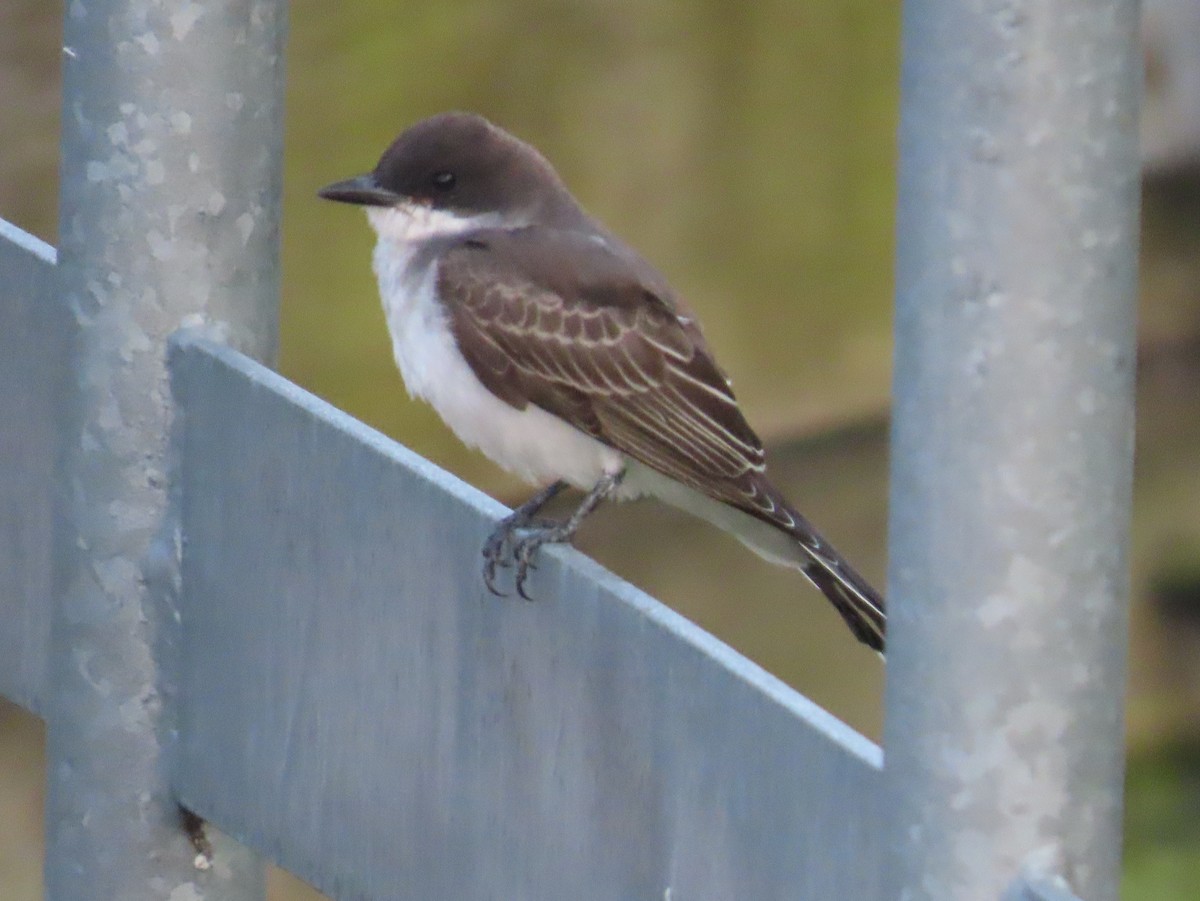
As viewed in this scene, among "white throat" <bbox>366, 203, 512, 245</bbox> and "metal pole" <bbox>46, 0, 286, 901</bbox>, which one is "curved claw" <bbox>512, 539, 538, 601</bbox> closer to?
"metal pole" <bbox>46, 0, 286, 901</bbox>

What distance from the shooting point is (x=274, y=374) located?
4.42ft

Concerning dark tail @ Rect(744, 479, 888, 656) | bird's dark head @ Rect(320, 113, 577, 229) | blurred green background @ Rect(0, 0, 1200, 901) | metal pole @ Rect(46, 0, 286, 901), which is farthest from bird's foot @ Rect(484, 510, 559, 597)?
blurred green background @ Rect(0, 0, 1200, 901)

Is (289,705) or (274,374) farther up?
(274,374)

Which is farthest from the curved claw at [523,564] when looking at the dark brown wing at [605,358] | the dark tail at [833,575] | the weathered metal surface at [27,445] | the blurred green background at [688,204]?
the blurred green background at [688,204]

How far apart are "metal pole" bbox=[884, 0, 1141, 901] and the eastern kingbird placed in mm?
1605

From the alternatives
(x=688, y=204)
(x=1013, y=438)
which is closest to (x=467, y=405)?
(x=688, y=204)

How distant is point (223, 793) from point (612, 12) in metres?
1.97

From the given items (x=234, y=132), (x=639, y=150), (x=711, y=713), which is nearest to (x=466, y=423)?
(x=639, y=150)

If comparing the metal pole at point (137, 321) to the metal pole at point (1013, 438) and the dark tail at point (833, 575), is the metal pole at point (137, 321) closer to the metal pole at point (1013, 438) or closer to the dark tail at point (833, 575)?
the metal pole at point (1013, 438)

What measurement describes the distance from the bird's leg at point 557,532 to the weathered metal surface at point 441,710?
5 centimetres

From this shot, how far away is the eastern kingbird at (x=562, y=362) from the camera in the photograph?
8.63 feet

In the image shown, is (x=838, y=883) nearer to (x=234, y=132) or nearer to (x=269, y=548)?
(x=269, y=548)

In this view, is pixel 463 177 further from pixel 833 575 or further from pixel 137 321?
pixel 137 321

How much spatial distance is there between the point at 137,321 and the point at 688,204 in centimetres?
199
